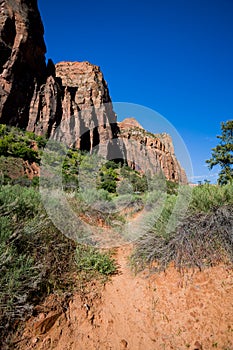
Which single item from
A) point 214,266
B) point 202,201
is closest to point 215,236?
point 214,266

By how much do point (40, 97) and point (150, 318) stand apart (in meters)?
38.2

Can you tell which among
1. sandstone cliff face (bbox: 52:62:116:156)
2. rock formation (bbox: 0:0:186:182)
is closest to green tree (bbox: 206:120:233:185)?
rock formation (bbox: 0:0:186:182)

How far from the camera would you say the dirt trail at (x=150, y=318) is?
213 cm

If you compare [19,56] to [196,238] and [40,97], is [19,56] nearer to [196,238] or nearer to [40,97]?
[40,97]

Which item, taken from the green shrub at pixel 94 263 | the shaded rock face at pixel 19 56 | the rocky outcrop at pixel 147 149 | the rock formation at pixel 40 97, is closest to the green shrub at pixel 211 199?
the green shrub at pixel 94 263

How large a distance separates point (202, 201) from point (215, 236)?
2.39 ft

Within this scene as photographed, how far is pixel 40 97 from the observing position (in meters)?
34.8

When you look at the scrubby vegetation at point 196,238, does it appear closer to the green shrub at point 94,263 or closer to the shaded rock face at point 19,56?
the green shrub at point 94,263

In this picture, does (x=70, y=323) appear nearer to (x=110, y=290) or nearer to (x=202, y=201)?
(x=110, y=290)

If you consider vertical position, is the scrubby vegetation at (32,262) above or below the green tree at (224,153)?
below

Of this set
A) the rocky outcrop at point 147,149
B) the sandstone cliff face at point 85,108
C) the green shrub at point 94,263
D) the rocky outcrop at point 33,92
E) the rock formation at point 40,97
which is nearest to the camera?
the green shrub at point 94,263

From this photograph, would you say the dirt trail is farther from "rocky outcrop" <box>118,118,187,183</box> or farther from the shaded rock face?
"rocky outcrop" <box>118,118,187,183</box>

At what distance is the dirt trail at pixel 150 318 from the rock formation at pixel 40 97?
22185mm

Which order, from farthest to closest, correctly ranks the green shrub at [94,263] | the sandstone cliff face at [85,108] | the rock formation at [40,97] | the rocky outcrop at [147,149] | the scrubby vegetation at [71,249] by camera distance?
the rocky outcrop at [147,149]
the sandstone cliff face at [85,108]
the rock formation at [40,97]
the green shrub at [94,263]
the scrubby vegetation at [71,249]
